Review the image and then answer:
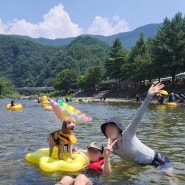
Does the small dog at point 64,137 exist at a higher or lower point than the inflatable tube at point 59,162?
higher

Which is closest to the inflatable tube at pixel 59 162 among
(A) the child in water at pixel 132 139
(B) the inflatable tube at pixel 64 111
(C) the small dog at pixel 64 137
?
(C) the small dog at pixel 64 137

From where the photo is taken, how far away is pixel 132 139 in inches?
284

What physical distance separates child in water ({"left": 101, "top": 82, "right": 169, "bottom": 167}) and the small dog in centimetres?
119

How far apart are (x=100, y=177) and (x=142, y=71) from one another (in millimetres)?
53137

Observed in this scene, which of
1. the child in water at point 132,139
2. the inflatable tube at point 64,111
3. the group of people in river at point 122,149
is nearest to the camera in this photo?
the group of people in river at point 122,149

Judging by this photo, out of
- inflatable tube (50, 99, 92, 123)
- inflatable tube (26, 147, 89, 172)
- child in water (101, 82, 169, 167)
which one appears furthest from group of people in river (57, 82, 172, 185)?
inflatable tube (50, 99, 92, 123)

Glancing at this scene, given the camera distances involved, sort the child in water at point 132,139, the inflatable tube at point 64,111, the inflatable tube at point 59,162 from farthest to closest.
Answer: the inflatable tube at point 64,111 → the inflatable tube at point 59,162 → the child in water at point 132,139

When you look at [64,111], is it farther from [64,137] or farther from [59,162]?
[59,162]

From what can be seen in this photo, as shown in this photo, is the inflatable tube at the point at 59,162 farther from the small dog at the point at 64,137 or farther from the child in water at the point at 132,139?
the child in water at the point at 132,139

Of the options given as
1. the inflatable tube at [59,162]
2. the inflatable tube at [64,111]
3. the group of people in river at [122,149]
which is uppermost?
the inflatable tube at [64,111]

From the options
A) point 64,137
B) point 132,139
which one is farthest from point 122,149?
point 64,137

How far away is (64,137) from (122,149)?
5.10ft

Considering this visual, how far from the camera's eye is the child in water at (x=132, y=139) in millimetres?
6723

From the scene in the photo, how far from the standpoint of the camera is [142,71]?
59500mm
